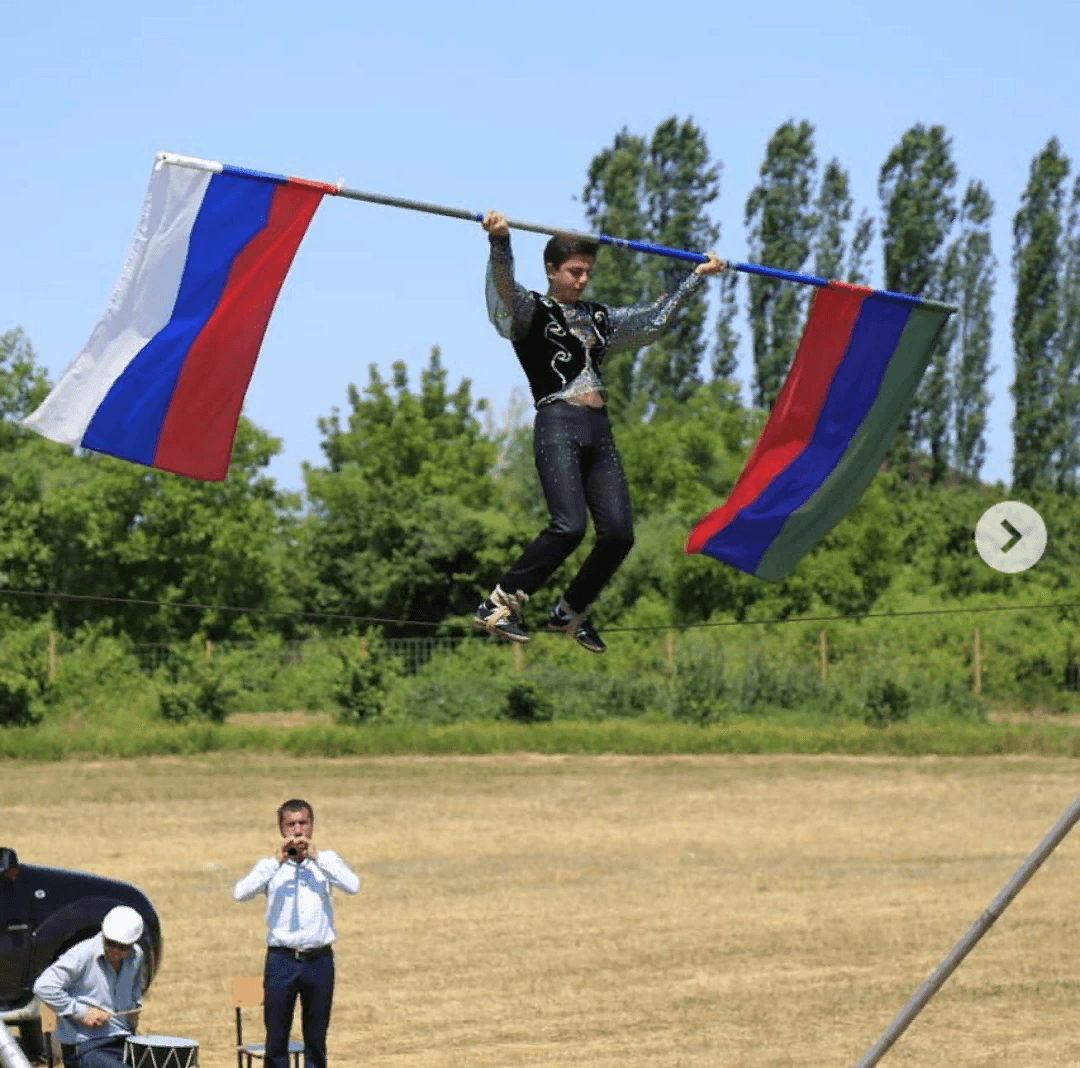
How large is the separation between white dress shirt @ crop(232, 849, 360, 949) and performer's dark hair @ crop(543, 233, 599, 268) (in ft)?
14.7

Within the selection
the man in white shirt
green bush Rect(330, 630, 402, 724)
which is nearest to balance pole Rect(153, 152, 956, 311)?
the man in white shirt

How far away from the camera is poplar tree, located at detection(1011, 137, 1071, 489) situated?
60.9 m

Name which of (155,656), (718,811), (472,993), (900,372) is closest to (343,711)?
(155,656)

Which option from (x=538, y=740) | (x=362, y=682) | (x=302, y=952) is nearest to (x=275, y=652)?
(x=362, y=682)

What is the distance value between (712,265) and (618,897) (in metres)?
15.4

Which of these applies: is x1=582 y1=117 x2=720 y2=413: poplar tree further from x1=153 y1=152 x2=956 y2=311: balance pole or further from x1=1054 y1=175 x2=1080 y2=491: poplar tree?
x1=153 y1=152 x2=956 y2=311: balance pole

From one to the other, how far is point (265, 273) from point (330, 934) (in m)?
4.40

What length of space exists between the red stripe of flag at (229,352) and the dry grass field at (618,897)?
727 cm

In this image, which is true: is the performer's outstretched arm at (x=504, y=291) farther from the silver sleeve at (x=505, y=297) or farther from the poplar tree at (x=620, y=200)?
the poplar tree at (x=620, y=200)

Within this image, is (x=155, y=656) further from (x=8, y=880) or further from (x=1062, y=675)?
(x=8, y=880)

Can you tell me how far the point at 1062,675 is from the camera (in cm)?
3978

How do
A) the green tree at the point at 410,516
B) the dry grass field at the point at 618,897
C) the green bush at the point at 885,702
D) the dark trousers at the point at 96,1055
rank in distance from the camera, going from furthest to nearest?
1. the green bush at the point at 885,702
2. the green tree at the point at 410,516
3. the dry grass field at the point at 618,897
4. the dark trousers at the point at 96,1055

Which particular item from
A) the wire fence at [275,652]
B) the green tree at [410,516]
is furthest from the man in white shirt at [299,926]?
the wire fence at [275,652]

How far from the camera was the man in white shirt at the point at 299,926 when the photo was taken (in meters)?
10.9
